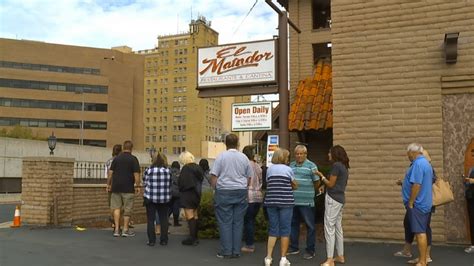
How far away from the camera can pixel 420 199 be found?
6.97 meters

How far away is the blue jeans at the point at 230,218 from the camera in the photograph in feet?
26.0

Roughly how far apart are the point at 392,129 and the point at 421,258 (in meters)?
3.10

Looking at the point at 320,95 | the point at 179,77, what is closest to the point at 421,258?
the point at 320,95

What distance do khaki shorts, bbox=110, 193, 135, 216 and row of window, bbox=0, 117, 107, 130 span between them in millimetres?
86192

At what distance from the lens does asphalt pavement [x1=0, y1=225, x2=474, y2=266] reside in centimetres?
755

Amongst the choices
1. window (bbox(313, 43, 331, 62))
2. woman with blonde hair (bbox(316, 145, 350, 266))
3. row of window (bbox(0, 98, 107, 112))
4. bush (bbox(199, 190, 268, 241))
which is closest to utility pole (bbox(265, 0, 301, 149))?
bush (bbox(199, 190, 268, 241))

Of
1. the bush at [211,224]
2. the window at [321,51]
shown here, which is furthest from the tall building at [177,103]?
the bush at [211,224]

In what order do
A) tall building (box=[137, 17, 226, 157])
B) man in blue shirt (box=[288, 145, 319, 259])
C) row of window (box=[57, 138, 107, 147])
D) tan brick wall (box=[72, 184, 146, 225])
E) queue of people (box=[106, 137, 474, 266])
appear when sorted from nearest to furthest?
queue of people (box=[106, 137, 474, 266]), man in blue shirt (box=[288, 145, 319, 259]), tan brick wall (box=[72, 184, 146, 225]), row of window (box=[57, 138, 107, 147]), tall building (box=[137, 17, 226, 157])

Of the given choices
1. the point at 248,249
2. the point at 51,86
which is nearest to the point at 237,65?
the point at 248,249

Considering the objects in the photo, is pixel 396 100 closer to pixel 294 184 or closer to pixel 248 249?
pixel 294 184

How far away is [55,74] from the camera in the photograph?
9519 cm

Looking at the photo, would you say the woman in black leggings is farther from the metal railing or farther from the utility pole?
the metal railing

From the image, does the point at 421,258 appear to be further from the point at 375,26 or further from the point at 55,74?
the point at 55,74

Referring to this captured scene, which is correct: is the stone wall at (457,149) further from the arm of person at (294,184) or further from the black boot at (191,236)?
the black boot at (191,236)
